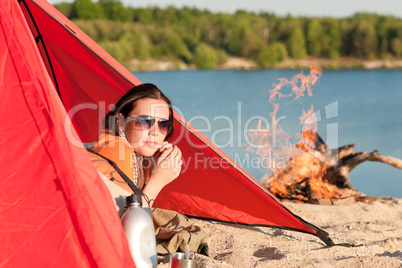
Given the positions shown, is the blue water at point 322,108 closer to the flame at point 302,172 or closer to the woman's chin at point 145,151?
the flame at point 302,172

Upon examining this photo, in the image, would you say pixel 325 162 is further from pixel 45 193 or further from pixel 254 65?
pixel 254 65

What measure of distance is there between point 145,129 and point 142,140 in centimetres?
7

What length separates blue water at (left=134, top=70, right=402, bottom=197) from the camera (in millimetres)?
9172

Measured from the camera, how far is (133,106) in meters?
2.75

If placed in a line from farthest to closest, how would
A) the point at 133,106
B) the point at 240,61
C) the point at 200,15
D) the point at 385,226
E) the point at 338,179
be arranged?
the point at 200,15 < the point at 240,61 < the point at 338,179 < the point at 385,226 < the point at 133,106

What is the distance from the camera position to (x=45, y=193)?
79.7 inches

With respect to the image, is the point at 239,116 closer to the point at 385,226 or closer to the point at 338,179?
the point at 338,179

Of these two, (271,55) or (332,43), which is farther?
(271,55)

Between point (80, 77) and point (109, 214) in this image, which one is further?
point (80, 77)

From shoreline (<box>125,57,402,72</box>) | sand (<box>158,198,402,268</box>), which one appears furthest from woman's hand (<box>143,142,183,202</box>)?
shoreline (<box>125,57,402,72</box>)

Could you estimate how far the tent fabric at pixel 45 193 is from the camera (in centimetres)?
196

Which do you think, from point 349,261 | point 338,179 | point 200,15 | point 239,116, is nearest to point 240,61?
point 200,15

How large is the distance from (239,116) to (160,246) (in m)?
13.1

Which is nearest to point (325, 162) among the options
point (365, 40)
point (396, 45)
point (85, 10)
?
point (365, 40)
